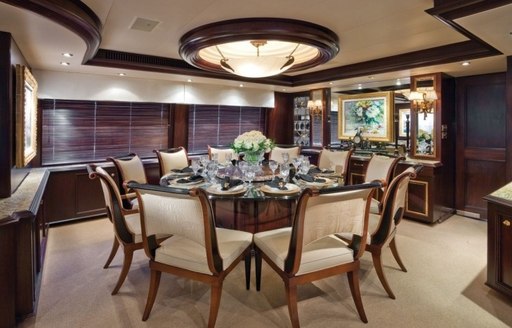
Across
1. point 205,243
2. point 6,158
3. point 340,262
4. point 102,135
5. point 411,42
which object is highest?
point 411,42

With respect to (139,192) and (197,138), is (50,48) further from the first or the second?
(197,138)

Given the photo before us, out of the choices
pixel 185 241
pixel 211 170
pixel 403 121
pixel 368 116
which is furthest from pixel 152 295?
pixel 403 121

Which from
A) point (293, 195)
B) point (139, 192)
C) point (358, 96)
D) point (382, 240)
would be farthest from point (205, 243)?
point (358, 96)

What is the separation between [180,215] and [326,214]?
0.93m

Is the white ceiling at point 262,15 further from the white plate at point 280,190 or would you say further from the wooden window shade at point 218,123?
the wooden window shade at point 218,123

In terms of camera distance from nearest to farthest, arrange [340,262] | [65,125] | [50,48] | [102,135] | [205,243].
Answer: [205,243]
[340,262]
[50,48]
[65,125]
[102,135]

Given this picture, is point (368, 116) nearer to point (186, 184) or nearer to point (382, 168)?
point (382, 168)

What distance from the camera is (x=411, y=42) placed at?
3436mm

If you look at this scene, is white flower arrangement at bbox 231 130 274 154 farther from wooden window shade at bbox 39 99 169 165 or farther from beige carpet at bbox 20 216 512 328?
wooden window shade at bbox 39 99 169 165

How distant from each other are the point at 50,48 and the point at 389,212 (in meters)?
3.43

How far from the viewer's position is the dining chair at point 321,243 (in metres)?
1.85

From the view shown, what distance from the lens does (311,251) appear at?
2.07 meters

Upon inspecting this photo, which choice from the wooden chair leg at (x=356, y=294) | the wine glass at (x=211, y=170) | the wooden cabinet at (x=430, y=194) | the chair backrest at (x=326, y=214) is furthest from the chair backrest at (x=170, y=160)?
the wooden cabinet at (x=430, y=194)

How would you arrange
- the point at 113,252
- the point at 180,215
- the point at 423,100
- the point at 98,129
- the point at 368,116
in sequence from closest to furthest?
1. the point at 180,215
2. the point at 113,252
3. the point at 423,100
4. the point at 98,129
5. the point at 368,116
